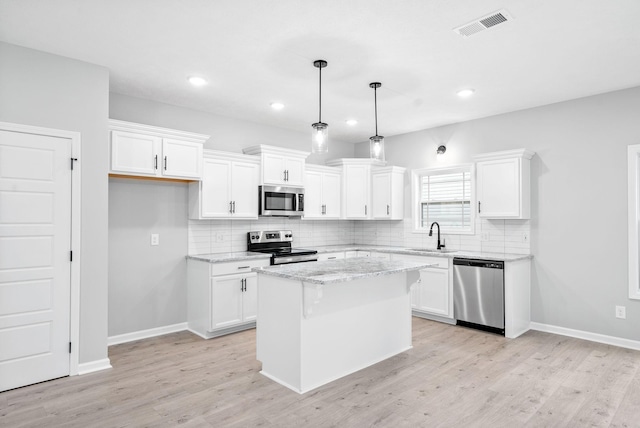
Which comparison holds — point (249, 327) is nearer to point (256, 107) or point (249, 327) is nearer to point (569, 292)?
point (256, 107)

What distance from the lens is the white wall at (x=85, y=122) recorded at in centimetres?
311

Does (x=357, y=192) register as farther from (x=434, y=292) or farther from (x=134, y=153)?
(x=134, y=153)

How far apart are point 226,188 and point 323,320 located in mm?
2305

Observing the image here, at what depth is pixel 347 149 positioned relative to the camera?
6883mm

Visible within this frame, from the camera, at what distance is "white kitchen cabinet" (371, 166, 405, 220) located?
5.95 meters

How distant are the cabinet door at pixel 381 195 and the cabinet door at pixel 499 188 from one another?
4.70ft

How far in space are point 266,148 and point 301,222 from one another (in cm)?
143

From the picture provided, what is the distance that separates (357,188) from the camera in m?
6.17

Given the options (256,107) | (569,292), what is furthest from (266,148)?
(569,292)

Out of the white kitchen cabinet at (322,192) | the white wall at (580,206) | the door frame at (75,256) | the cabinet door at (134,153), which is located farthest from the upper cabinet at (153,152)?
the white wall at (580,206)

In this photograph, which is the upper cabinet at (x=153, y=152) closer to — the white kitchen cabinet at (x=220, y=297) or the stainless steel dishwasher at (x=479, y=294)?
the white kitchen cabinet at (x=220, y=297)

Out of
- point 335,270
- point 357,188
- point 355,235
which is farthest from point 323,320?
point 355,235

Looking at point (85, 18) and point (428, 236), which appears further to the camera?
point (428, 236)

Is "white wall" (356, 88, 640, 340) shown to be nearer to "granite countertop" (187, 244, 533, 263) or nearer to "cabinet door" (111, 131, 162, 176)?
"granite countertop" (187, 244, 533, 263)
